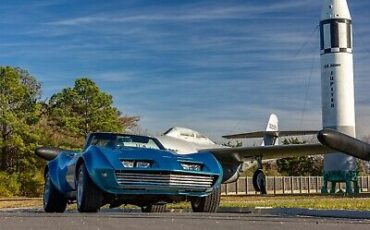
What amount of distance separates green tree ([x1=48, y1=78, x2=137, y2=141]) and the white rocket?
14880mm

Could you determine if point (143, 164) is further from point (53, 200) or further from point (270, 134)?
point (270, 134)

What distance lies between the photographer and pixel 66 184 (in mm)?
11000

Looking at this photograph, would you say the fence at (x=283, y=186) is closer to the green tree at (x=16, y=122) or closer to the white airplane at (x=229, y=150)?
the green tree at (x=16, y=122)

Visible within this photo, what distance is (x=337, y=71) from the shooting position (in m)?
45.4

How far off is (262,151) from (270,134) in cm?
899

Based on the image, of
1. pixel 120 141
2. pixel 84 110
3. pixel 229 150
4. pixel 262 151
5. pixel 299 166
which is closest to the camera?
pixel 120 141

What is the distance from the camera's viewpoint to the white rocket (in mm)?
45344

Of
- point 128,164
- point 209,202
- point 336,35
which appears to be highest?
point 336,35

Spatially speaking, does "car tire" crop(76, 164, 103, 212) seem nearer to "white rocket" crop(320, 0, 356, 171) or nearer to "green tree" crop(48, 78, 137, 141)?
"green tree" crop(48, 78, 137, 141)

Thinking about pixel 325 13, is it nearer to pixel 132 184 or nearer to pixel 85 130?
pixel 85 130

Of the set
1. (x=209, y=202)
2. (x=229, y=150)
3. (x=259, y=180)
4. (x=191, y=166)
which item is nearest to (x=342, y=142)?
(x=191, y=166)

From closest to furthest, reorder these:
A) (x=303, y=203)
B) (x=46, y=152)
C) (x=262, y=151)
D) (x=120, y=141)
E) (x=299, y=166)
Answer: (x=120, y=141)
(x=46, y=152)
(x=303, y=203)
(x=262, y=151)
(x=299, y=166)

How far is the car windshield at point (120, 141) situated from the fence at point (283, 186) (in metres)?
36.8

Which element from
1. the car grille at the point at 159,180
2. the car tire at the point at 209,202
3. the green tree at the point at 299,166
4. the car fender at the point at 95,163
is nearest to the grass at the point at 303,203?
the car tire at the point at 209,202
